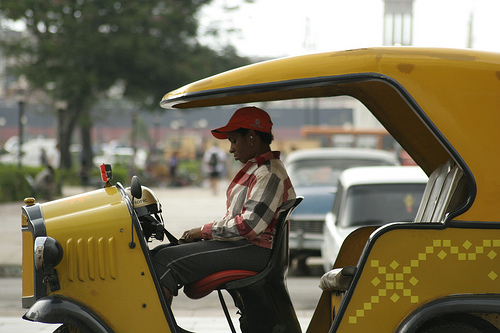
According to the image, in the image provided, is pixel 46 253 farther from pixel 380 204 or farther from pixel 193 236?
pixel 380 204

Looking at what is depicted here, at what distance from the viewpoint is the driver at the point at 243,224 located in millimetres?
3920

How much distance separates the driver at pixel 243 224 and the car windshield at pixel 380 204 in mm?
3875

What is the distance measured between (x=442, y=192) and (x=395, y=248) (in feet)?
2.76

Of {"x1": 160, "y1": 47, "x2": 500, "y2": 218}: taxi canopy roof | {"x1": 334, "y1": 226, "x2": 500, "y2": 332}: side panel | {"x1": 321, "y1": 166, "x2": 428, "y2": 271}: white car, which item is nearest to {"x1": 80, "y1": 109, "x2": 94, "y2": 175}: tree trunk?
{"x1": 321, "y1": 166, "x2": 428, "y2": 271}: white car

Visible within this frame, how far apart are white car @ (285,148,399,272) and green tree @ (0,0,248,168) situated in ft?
54.5

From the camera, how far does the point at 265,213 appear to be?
3939 mm

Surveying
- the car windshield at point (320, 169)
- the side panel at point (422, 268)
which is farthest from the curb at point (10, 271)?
the side panel at point (422, 268)

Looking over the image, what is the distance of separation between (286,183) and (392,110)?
36.2 inches

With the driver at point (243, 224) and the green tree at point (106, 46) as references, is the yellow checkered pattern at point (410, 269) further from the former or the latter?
the green tree at point (106, 46)

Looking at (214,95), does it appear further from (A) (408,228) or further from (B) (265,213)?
(A) (408,228)

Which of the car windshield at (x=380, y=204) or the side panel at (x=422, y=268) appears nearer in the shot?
the side panel at (x=422, y=268)

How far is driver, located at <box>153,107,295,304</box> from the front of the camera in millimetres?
3920

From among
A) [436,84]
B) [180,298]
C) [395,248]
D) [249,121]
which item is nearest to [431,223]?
[395,248]

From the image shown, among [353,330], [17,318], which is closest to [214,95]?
[353,330]
